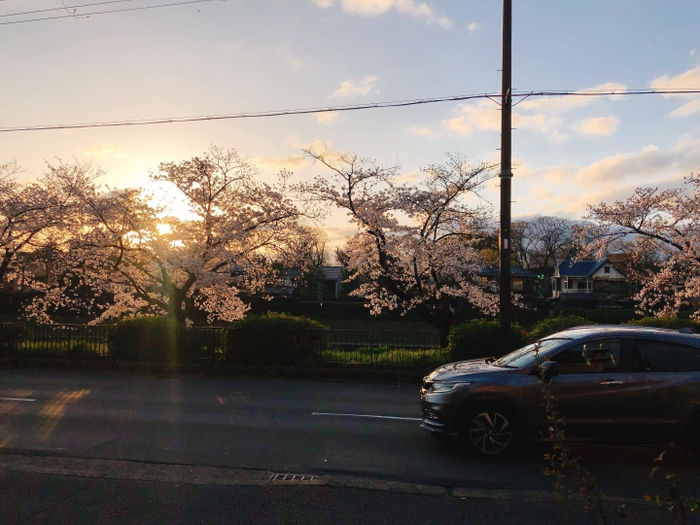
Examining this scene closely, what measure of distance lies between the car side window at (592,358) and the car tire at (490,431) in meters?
0.89

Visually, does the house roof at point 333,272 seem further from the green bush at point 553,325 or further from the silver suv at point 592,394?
the silver suv at point 592,394

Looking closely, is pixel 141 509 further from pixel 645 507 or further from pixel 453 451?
pixel 645 507

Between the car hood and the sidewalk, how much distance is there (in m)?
1.56

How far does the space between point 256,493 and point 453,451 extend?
114 inches

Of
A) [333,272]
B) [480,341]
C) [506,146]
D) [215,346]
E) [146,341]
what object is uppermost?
[506,146]

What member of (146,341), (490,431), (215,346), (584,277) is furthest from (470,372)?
(584,277)

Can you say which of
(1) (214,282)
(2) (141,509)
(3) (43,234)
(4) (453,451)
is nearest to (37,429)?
(2) (141,509)

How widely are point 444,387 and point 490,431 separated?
76 centimetres

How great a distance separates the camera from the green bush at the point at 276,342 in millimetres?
15305

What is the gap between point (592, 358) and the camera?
22.7ft

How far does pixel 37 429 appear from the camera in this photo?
27.9ft

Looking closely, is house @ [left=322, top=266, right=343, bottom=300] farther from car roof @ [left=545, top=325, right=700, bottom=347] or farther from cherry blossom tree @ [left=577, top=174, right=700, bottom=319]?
car roof @ [left=545, top=325, right=700, bottom=347]

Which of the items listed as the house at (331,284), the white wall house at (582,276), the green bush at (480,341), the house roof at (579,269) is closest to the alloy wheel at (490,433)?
the green bush at (480,341)

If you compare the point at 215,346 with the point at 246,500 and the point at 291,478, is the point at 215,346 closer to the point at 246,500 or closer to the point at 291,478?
the point at 291,478
